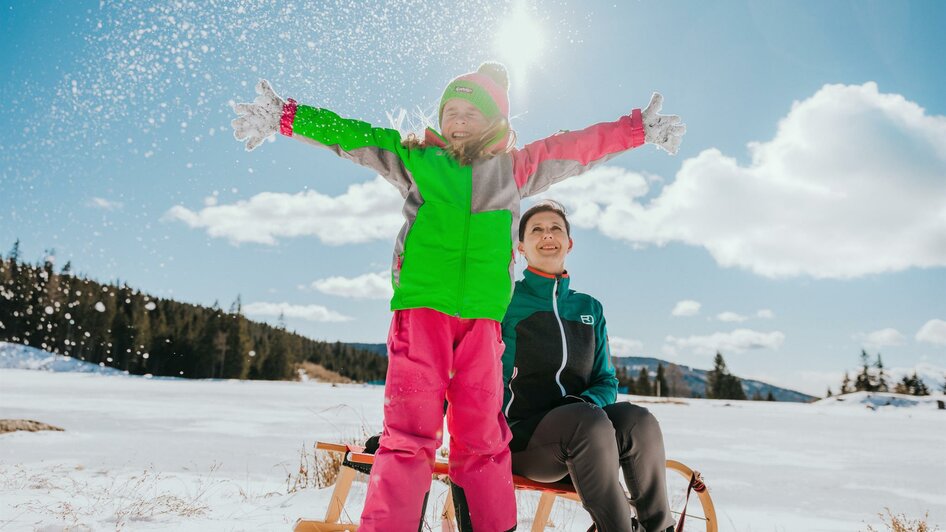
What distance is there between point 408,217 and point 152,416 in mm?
8380

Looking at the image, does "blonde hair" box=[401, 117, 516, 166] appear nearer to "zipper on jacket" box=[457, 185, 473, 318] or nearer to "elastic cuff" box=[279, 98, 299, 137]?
"zipper on jacket" box=[457, 185, 473, 318]

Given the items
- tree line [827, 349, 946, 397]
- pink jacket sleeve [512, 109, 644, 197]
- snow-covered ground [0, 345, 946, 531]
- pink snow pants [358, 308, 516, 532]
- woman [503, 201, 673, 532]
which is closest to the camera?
pink snow pants [358, 308, 516, 532]

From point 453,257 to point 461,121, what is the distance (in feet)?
2.02

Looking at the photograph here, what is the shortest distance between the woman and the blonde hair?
1.63 ft

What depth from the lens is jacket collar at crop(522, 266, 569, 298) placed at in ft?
7.64

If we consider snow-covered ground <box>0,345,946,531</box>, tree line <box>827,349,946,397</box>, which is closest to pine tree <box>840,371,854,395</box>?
tree line <box>827,349,946,397</box>

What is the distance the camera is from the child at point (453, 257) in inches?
65.7

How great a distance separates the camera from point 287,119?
2.00 m

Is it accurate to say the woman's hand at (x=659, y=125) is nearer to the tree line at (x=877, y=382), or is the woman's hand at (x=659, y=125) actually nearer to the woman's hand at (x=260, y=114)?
the woman's hand at (x=260, y=114)

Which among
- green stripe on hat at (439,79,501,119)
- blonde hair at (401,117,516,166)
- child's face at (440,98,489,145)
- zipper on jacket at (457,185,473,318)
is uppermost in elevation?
green stripe on hat at (439,79,501,119)

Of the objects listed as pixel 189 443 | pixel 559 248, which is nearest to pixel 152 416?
pixel 189 443

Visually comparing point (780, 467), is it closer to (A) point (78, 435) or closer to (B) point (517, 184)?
(B) point (517, 184)

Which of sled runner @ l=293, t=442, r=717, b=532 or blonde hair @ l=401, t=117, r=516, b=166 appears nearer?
sled runner @ l=293, t=442, r=717, b=532

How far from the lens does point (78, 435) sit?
5.91 metres
